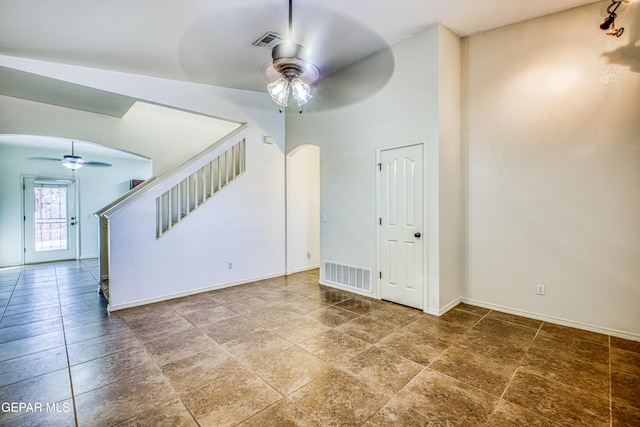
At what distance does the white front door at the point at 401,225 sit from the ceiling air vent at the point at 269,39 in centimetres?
190

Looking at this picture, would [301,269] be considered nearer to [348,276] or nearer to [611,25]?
[348,276]

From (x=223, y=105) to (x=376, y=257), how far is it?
3.49 meters

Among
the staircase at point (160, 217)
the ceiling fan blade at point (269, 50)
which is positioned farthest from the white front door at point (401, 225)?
the staircase at point (160, 217)

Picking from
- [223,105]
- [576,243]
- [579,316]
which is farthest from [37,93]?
[579,316]

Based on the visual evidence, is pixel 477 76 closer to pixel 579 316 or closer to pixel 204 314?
pixel 579 316

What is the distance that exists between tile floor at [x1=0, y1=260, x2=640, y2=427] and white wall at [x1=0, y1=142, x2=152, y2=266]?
4802 millimetres

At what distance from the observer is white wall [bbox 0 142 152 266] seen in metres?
6.82

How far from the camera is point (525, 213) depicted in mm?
3277

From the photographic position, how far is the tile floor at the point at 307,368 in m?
1.79

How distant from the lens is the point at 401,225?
369 centimetres

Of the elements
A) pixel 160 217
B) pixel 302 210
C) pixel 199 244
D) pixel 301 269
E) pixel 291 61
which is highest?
pixel 291 61

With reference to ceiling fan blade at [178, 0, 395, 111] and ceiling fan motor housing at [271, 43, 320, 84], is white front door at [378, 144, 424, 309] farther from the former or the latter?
ceiling fan motor housing at [271, 43, 320, 84]

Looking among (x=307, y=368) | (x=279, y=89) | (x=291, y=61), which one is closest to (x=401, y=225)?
(x=307, y=368)

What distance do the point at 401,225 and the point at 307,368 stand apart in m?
2.13
